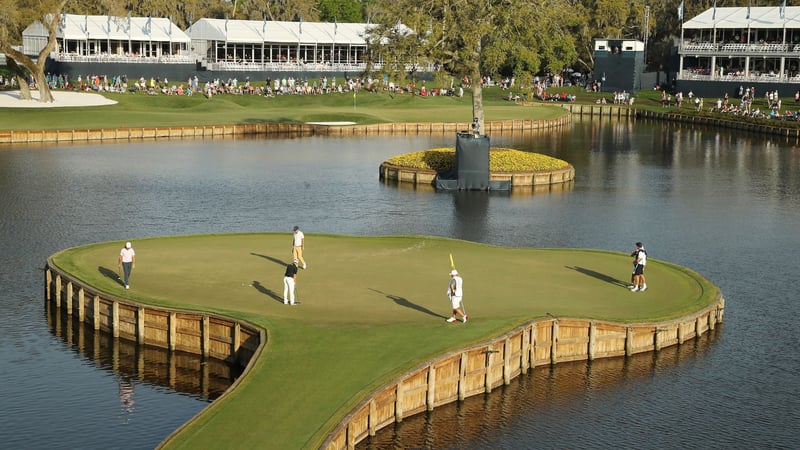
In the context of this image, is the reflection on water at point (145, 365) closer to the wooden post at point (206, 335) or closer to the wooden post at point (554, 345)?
the wooden post at point (206, 335)

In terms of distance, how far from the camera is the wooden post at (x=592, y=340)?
4084 cm

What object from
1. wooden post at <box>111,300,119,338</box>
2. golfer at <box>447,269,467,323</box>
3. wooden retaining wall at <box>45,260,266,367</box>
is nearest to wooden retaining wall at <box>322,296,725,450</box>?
golfer at <box>447,269,467,323</box>

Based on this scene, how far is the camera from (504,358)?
38.4 meters

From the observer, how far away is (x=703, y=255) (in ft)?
191

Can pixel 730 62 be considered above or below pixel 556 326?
above

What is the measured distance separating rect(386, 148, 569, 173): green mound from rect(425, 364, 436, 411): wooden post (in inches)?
1795

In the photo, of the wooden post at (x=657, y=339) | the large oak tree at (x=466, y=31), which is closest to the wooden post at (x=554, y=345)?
the wooden post at (x=657, y=339)

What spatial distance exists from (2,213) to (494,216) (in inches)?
1169

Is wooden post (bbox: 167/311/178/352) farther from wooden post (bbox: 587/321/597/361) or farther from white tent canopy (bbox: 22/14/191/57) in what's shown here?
white tent canopy (bbox: 22/14/191/57)

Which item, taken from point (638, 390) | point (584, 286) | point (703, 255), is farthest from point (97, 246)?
point (703, 255)

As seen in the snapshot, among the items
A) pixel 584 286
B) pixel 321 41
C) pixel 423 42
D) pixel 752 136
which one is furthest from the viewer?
pixel 321 41

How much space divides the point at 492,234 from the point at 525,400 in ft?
82.5

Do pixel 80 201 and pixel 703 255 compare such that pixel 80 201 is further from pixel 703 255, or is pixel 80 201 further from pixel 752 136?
pixel 752 136

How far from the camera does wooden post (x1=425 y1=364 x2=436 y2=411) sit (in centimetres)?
3591
